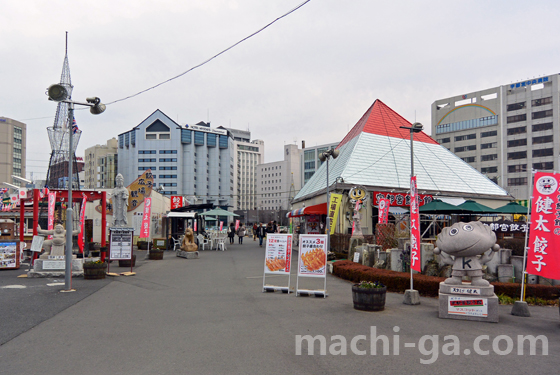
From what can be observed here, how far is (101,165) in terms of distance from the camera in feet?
366

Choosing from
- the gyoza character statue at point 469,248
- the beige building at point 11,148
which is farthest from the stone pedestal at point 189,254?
the beige building at point 11,148

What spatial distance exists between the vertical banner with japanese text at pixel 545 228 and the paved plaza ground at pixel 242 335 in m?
1.03

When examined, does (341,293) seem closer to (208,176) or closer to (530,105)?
(530,105)

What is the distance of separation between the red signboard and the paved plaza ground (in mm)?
15860

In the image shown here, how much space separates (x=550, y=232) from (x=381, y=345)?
4.70 m

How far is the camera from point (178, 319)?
7.66 meters

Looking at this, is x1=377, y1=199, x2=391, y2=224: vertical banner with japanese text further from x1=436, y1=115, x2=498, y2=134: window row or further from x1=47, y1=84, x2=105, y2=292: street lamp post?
x1=436, y1=115, x2=498, y2=134: window row

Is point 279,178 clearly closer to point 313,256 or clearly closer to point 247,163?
point 247,163

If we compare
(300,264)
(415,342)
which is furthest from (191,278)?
(415,342)

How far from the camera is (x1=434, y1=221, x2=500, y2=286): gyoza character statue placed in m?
8.26

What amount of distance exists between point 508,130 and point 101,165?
324 feet

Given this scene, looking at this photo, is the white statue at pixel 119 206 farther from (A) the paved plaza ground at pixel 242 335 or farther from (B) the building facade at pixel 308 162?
(B) the building facade at pixel 308 162

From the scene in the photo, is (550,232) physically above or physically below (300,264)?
above

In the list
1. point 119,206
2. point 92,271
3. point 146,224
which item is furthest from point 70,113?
point 146,224
